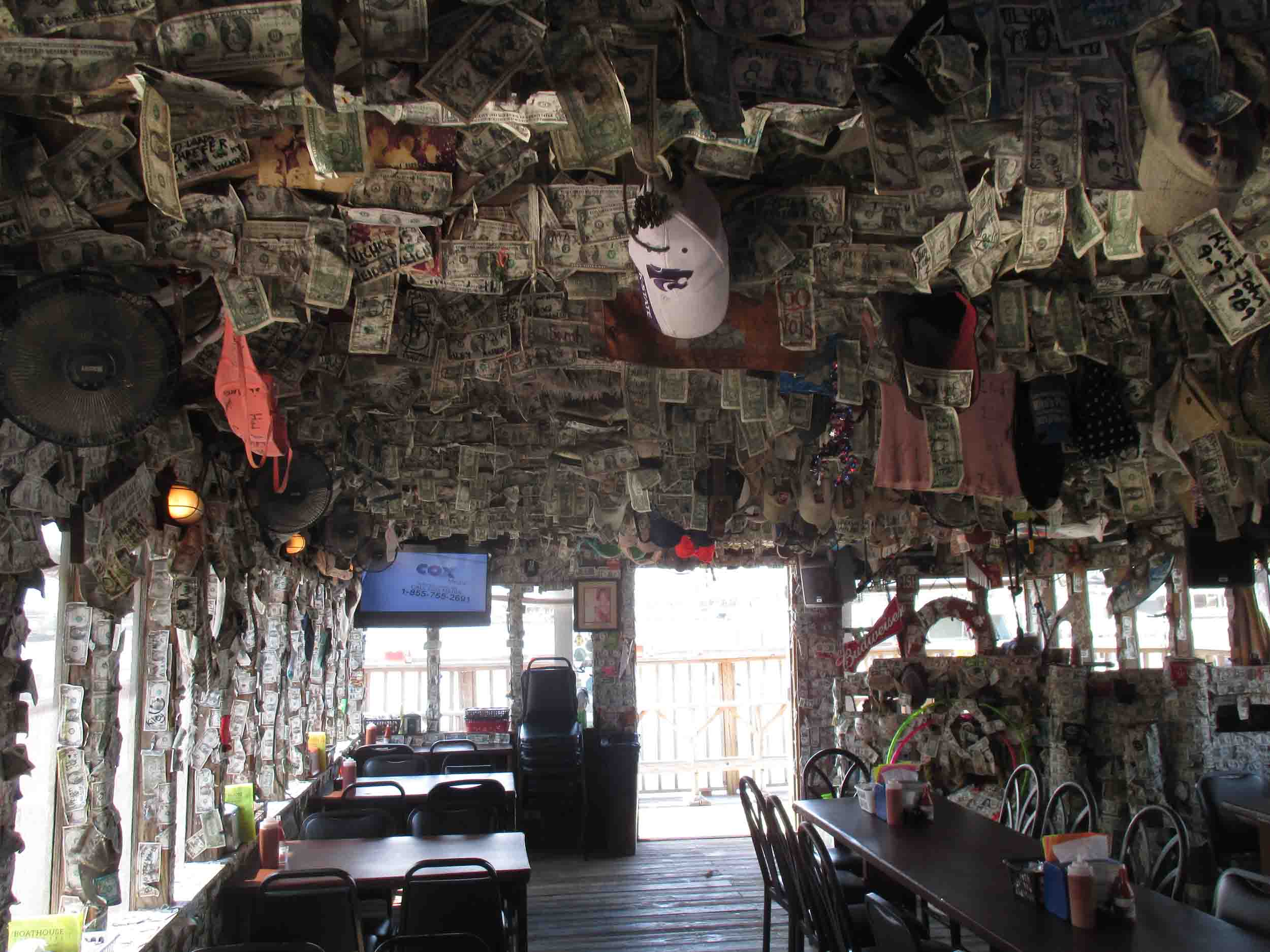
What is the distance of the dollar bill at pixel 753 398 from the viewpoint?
363 centimetres

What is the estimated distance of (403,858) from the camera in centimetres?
459

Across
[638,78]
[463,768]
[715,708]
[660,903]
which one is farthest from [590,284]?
[715,708]

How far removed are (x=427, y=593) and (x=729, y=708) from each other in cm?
424

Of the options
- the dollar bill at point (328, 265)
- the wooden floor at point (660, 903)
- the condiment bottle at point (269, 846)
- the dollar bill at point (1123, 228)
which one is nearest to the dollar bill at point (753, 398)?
the dollar bill at point (1123, 228)

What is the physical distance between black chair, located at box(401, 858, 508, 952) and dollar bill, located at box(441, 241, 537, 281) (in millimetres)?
2367

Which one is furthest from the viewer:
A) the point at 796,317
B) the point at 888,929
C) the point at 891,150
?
the point at 796,317

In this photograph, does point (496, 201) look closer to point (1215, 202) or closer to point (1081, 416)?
point (1215, 202)

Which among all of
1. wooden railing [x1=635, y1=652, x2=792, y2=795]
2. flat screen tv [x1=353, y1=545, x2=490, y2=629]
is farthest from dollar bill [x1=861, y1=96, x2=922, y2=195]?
wooden railing [x1=635, y1=652, x2=792, y2=795]

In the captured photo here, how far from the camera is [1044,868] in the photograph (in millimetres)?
3248

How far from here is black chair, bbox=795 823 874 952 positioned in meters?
3.81

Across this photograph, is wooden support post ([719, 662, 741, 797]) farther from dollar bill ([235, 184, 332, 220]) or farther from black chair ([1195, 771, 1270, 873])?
dollar bill ([235, 184, 332, 220])

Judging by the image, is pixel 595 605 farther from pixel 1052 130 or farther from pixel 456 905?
pixel 1052 130

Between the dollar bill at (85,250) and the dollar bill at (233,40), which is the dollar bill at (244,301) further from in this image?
the dollar bill at (233,40)

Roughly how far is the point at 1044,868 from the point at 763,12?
283cm
